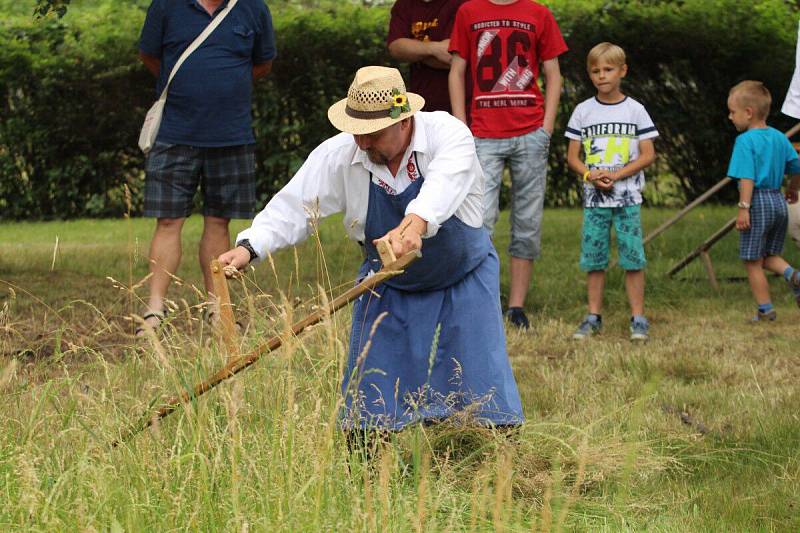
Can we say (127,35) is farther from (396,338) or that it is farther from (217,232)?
(396,338)

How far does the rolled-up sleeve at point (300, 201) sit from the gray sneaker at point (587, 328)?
2520 mm

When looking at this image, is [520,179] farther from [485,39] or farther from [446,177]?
[446,177]

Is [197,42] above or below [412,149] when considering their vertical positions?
above

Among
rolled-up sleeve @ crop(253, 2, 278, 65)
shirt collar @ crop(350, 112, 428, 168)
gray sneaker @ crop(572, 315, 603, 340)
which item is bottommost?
gray sneaker @ crop(572, 315, 603, 340)

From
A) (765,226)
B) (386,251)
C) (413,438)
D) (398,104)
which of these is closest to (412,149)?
(398,104)

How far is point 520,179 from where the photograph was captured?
6.59 metres

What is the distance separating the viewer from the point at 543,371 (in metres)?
5.44

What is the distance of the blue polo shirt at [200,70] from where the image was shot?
6141 mm

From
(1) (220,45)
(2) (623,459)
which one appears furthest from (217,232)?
(2) (623,459)

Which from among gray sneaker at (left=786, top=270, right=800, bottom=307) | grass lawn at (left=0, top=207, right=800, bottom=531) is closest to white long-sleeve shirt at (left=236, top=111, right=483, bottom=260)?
grass lawn at (left=0, top=207, right=800, bottom=531)

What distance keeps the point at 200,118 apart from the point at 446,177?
2645 mm

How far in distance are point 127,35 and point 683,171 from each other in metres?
5.47

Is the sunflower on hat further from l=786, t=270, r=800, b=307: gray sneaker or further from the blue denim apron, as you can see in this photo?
l=786, t=270, r=800, b=307: gray sneaker

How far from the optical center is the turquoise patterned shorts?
647cm
